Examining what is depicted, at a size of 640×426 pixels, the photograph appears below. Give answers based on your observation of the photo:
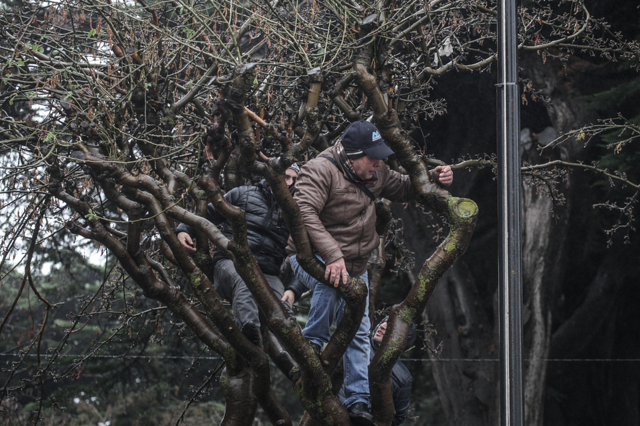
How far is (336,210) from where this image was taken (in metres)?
3.48

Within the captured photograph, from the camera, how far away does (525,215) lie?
8055 millimetres

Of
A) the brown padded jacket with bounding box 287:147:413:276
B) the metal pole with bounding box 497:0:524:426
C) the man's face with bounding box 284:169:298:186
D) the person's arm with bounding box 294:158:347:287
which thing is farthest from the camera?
the man's face with bounding box 284:169:298:186

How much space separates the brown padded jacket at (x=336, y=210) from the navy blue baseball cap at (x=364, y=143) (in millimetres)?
117

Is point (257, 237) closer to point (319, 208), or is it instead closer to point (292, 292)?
point (292, 292)

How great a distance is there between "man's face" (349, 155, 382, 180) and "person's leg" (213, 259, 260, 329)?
109cm

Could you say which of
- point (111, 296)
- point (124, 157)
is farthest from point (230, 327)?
point (111, 296)

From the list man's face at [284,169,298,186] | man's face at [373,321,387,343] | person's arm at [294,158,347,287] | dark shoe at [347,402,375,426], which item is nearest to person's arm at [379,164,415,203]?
person's arm at [294,158,347,287]

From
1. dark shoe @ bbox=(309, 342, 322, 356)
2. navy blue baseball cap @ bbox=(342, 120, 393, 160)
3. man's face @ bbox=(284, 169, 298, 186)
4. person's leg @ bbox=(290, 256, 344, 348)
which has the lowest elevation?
dark shoe @ bbox=(309, 342, 322, 356)

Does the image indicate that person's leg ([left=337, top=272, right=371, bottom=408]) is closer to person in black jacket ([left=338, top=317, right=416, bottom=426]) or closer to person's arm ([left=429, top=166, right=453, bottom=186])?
person in black jacket ([left=338, top=317, right=416, bottom=426])

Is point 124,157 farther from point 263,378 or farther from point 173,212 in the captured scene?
point 263,378

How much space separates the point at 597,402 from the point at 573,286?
6.27 feet

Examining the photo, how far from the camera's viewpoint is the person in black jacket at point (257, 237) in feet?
13.3

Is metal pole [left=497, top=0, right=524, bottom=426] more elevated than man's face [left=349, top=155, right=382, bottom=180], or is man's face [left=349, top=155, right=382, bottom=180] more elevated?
man's face [left=349, top=155, right=382, bottom=180]

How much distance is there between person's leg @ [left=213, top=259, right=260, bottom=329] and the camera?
3.92 m
